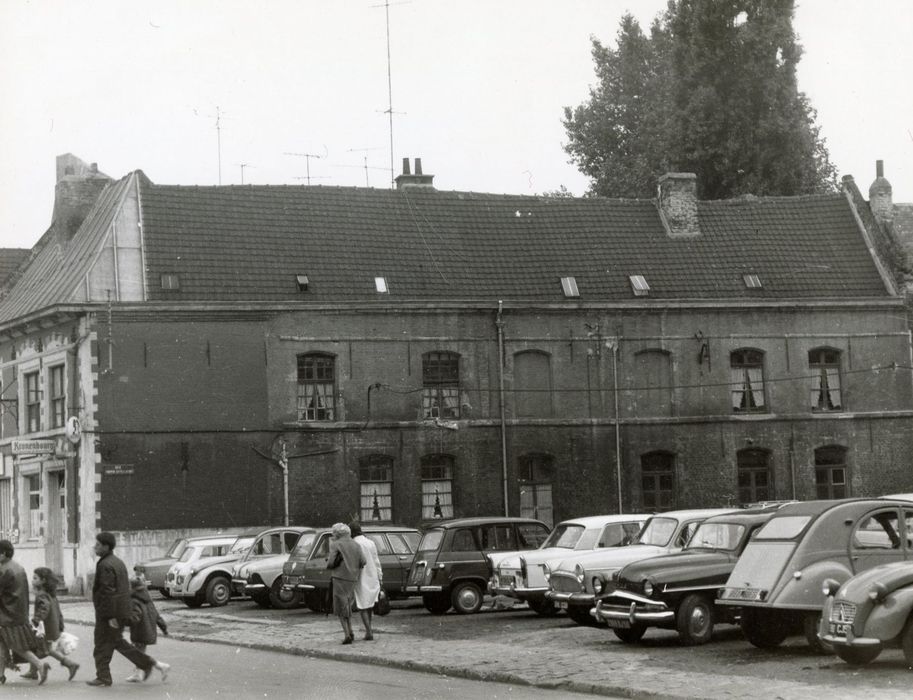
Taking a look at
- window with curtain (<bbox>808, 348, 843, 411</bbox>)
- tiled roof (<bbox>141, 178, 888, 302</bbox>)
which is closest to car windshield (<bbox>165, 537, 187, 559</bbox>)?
tiled roof (<bbox>141, 178, 888, 302</bbox>)

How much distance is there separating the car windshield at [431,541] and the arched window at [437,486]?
1207 cm

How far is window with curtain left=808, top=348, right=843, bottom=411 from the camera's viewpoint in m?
40.6

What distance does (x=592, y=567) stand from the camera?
2141 cm

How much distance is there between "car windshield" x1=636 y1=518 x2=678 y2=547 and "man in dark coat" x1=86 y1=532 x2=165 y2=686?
8.51m

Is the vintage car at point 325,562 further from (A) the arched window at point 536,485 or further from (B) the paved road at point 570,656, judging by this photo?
(A) the arched window at point 536,485

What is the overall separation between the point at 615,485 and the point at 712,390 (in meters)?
3.83

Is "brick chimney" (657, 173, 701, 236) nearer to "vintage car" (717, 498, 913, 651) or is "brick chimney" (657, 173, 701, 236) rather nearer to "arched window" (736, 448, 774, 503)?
"arched window" (736, 448, 774, 503)

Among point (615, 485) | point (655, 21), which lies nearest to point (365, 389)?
point (615, 485)

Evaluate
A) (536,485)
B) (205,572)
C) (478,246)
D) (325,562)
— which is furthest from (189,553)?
(478,246)

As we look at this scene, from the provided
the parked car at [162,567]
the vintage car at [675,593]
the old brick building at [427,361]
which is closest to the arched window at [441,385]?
the old brick building at [427,361]

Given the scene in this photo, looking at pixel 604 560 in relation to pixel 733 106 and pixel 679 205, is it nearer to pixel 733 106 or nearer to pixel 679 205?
pixel 679 205

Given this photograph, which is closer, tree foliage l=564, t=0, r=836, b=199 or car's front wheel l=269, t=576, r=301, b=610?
car's front wheel l=269, t=576, r=301, b=610

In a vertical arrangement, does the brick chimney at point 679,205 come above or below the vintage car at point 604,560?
above

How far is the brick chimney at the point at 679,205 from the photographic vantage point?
139ft
